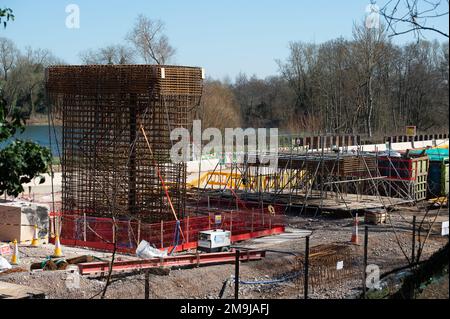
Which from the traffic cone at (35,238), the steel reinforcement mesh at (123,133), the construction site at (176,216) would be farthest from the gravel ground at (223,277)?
the steel reinforcement mesh at (123,133)

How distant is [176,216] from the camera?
79.3 ft

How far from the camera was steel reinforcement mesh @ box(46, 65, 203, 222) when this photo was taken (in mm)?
24125

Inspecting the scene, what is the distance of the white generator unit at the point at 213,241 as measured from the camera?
20812 millimetres

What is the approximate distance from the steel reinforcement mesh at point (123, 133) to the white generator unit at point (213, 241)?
12.4 feet

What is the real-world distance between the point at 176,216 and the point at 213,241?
3.57 m

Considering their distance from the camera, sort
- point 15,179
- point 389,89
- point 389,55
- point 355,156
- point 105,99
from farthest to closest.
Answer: point 389,89
point 389,55
point 355,156
point 105,99
point 15,179

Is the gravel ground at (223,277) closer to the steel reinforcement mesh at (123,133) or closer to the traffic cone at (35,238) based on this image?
the traffic cone at (35,238)

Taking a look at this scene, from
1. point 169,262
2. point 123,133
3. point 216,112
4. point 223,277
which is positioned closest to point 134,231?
point 169,262

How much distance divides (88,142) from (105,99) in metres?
1.95

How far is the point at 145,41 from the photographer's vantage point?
62.7 m

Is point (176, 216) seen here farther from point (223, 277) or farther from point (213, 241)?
point (223, 277)
